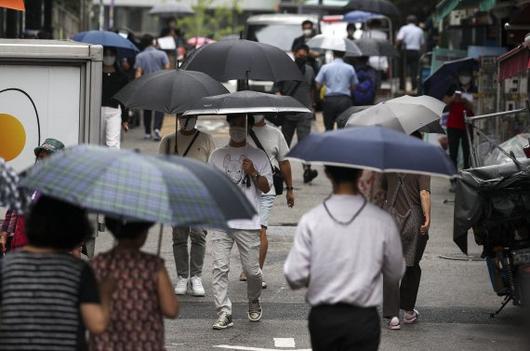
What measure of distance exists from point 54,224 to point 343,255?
149 cm

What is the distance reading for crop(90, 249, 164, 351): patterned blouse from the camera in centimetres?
571

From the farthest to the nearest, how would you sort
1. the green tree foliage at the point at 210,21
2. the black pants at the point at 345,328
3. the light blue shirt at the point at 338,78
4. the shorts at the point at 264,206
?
the green tree foliage at the point at 210,21 < the light blue shirt at the point at 338,78 < the shorts at the point at 264,206 < the black pants at the point at 345,328

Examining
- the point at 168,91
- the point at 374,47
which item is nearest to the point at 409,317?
the point at 168,91

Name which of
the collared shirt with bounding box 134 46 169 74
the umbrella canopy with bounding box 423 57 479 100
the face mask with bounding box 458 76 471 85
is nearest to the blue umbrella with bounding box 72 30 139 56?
the collared shirt with bounding box 134 46 169 74

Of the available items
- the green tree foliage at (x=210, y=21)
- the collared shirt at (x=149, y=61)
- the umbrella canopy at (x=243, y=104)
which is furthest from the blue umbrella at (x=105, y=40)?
the green tree foliage at (x=210, y=21)

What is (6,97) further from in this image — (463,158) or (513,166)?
(463,158)

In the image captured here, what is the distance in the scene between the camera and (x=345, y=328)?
20.3 ft

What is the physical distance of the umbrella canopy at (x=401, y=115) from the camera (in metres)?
10.0

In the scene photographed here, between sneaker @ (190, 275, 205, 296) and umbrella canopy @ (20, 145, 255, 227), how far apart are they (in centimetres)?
620

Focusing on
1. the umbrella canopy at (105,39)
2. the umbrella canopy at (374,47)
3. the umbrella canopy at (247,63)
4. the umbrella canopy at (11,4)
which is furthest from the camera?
the umbrella canopy at (374,47)

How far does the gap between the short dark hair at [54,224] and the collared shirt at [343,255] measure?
1.23 meters

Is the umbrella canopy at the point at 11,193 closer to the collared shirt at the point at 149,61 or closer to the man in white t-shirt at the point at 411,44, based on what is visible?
the collared shirt at the point at 149,61

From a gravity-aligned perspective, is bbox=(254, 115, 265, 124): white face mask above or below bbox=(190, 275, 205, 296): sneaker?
above

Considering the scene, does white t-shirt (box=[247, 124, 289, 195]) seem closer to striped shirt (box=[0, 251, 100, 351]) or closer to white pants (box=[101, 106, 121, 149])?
striped shirt (box=[0, 251, 100, 351])
